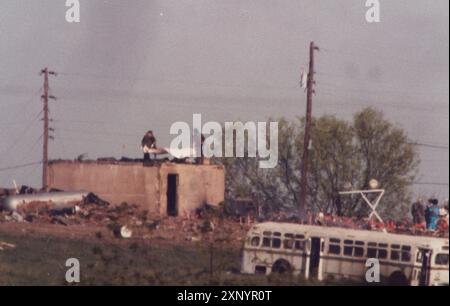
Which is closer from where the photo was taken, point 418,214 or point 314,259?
point 314,259

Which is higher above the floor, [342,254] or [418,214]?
[418,214]

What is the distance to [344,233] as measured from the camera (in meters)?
24.7

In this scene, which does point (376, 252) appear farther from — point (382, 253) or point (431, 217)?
point (431, 217)

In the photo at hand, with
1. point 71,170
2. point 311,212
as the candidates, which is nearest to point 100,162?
point 71,170

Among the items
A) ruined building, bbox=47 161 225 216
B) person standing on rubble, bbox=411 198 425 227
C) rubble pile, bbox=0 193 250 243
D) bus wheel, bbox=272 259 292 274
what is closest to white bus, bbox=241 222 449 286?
bus wheel, bbox=272 259 292 274

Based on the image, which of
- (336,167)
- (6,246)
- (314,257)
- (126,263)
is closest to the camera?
(314,257)

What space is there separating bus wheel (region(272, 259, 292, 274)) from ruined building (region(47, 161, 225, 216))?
12.3 ft

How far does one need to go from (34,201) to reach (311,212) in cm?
818

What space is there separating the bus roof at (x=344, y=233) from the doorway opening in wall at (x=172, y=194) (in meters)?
3.29

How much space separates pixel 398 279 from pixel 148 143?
7.94 metres

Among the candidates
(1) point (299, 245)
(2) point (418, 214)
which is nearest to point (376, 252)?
(1) point (299, 245)

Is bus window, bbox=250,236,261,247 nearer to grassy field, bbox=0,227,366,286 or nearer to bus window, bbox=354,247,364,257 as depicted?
grassy field, bbox=0,227,366,286

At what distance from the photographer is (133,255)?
2533 centimetres
